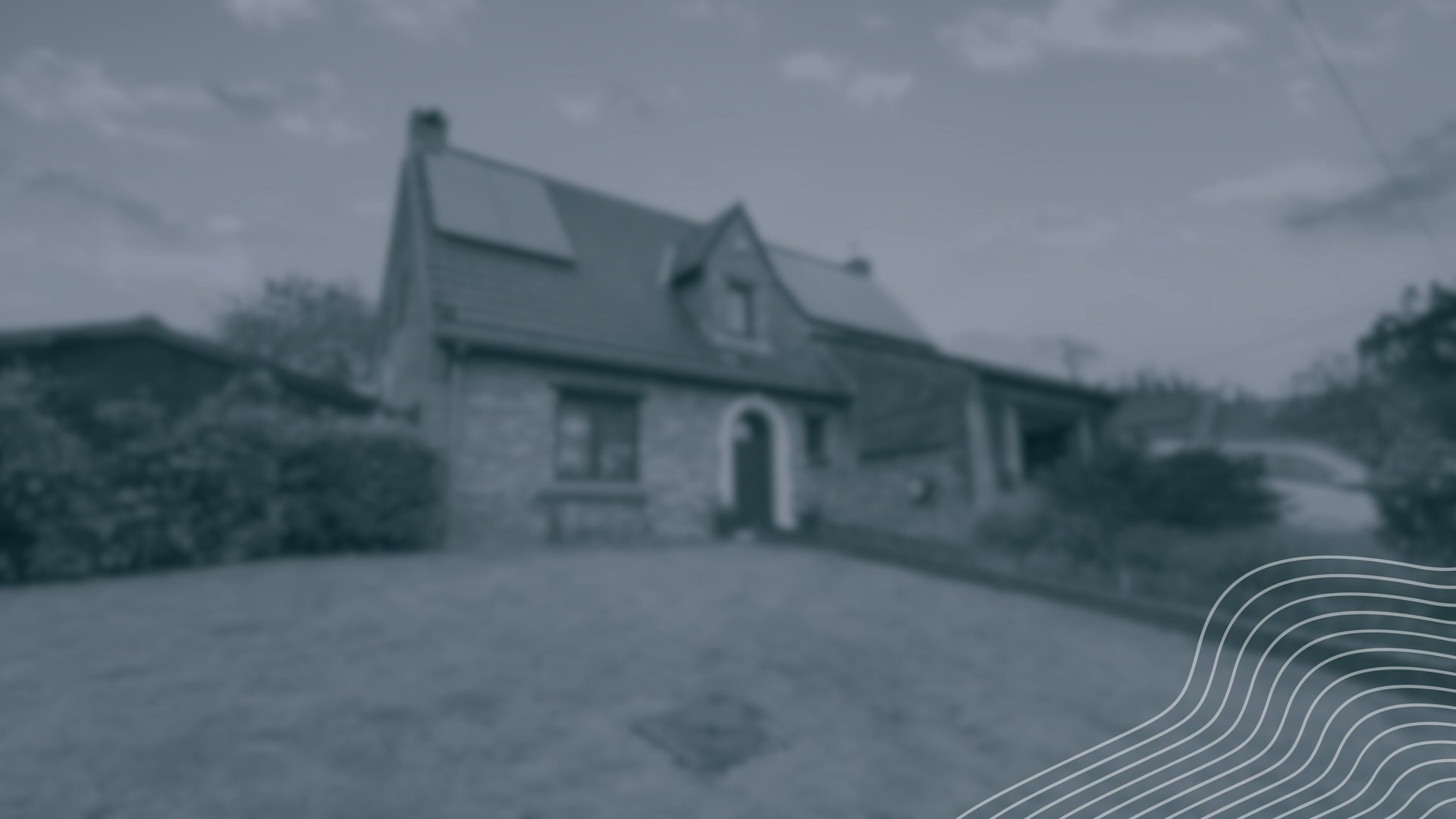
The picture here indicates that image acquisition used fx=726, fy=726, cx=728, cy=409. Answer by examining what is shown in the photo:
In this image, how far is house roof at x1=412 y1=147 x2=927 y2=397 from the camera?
11508 millimetres

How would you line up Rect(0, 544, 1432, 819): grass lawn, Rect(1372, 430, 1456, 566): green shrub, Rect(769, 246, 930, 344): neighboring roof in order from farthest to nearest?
1. Rect(769, 246, 930, 344): neighboring roof
2. Rect(1372, 430, 1456, 566): green shrub
3. Rect(0, 544, 1432, 819): grass lawn

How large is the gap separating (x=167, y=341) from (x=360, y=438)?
15.1 ft

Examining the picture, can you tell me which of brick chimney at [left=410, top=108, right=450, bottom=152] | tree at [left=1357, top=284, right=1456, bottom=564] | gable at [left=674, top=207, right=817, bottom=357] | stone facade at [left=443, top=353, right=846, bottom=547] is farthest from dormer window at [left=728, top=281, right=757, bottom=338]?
tree at [left=1357, top=284, right=1456, bottom=564]

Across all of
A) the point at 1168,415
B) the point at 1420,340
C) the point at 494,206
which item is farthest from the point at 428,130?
the point at 1168,415

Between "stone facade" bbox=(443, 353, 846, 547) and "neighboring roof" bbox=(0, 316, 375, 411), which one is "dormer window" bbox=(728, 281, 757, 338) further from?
"neighboring roof" bbox=(0, 316, 375, 411)

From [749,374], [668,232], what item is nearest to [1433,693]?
[749,374]

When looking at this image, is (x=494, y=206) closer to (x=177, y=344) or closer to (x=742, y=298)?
(x=742, y=298)

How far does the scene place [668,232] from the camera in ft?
57.5

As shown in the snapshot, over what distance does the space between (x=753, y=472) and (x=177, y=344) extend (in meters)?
9.68

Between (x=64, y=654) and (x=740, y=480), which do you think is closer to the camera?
(x=64, y=654)

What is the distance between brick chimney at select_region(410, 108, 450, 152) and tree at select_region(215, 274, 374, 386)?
1466 centimetres

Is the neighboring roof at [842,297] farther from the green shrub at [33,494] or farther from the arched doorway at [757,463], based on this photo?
the green shrub at [33,494]

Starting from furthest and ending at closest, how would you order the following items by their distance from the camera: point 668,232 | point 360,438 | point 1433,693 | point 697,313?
point 668,232
point 697,313
point 360,438
point 1433,693

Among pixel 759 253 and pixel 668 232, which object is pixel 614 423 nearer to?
pixel 759 253
